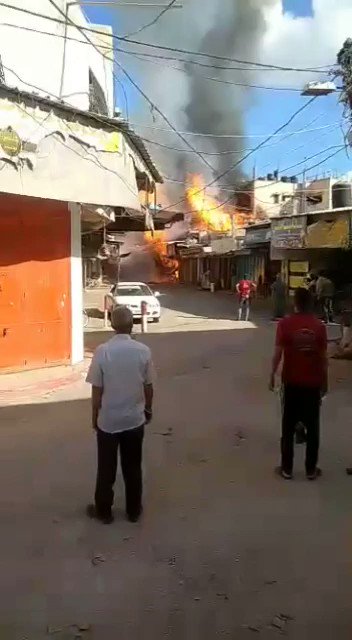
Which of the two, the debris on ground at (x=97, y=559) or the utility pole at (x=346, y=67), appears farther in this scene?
the utility pole at (x=346, y=67)

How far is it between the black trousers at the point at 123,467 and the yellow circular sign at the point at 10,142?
625cm

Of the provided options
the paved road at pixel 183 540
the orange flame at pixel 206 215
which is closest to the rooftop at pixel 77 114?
the paved road at pixel 183 540

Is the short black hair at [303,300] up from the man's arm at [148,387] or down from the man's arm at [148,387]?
up

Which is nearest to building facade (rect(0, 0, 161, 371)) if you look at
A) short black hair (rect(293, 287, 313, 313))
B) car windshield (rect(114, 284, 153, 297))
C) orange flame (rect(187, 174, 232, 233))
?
short black hair (rect(293, 287, 313, 313))

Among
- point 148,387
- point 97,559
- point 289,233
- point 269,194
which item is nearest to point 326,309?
point 289,233

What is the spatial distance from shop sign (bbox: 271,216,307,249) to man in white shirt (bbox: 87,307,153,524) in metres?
21.1

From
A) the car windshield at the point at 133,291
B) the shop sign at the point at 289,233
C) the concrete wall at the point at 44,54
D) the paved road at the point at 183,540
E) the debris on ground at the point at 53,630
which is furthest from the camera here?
the car windshield at the point at 133,291

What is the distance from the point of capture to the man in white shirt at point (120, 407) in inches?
187

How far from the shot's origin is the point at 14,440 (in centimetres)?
729

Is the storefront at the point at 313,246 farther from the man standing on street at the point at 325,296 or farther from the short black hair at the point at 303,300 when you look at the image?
the short black hair at the point at 303,300

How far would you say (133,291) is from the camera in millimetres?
26078

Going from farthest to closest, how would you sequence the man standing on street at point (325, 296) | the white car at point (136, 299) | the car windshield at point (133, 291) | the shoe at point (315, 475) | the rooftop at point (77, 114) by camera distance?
the car windshield at point (133, 291), the white car at point (136, 299), the man standing on street at point (325, 296), the rooftop at point (77, 114), the shoe at point (315, 475)

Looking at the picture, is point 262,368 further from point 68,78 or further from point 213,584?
point 213,584

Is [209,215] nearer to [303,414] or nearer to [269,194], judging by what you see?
[269,194]
